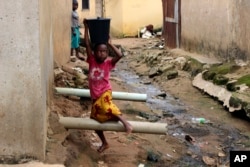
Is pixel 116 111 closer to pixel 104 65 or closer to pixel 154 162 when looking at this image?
pixel 104 65

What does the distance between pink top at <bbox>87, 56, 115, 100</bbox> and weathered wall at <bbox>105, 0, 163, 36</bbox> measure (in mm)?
16323

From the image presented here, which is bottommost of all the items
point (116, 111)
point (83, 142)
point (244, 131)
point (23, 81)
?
point (244, 131)

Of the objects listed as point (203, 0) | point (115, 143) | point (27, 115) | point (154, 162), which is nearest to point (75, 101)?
point (115, 143)

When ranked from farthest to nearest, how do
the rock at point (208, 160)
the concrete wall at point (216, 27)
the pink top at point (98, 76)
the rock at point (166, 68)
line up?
the rock at point (166, 68) < the concrete wall at point (216, 27) < the rock at point (208, 160) < the pink top at point (98, 76)

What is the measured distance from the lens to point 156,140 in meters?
6.14

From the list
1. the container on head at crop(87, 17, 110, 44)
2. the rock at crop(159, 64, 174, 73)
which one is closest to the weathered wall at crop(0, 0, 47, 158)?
the container on head at crop(87, 17, 110, 44)

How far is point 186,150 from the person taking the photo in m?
6.02

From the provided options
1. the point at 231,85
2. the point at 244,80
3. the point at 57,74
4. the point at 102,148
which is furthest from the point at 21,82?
the point at 244,80

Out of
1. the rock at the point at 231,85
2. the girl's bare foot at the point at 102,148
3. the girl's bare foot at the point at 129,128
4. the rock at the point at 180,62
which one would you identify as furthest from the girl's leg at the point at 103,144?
the rock at the point at 180,62

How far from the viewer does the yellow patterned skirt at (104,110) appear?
187 inches

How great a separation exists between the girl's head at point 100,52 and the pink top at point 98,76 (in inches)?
2.1

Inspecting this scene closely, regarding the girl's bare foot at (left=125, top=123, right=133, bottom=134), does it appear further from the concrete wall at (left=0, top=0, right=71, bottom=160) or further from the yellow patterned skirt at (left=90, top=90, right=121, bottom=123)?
the concrete wall at (left=0, top=0, right=71, bottom=160)

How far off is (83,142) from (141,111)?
8.40 ft

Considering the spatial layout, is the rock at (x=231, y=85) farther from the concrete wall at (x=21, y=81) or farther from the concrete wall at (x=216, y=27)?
the concrete wall at (x=21, y=81)
